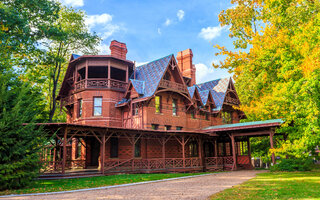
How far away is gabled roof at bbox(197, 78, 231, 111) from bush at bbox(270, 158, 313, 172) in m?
12.2

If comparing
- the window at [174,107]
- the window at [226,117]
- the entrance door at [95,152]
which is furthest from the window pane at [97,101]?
the window at [226,117]

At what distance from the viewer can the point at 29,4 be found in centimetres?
2194

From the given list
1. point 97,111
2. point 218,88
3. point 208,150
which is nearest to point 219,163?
point 208,150

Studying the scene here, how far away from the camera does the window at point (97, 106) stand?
24453mm

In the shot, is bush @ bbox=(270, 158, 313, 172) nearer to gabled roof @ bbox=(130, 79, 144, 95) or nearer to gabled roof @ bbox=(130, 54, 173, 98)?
gabled roof @ bbox=(130, 54, 173, 98)

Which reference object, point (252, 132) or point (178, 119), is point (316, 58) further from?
point (178, 119)

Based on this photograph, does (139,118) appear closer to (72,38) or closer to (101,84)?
(101,84)

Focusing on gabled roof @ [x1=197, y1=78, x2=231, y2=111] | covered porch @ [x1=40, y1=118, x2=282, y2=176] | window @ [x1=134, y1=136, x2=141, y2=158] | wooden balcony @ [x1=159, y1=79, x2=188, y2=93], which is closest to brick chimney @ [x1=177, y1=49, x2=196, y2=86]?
gabled roof @ [x1=197, y1=78, x2=231, y2=111]

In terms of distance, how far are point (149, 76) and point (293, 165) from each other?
14.8m

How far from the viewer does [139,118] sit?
77.8 ft

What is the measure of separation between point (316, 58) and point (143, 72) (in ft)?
56.8

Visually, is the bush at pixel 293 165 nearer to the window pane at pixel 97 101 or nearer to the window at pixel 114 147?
the window at pixel 114 147

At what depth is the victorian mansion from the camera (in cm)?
2230

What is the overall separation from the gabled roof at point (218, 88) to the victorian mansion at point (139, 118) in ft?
9.66
